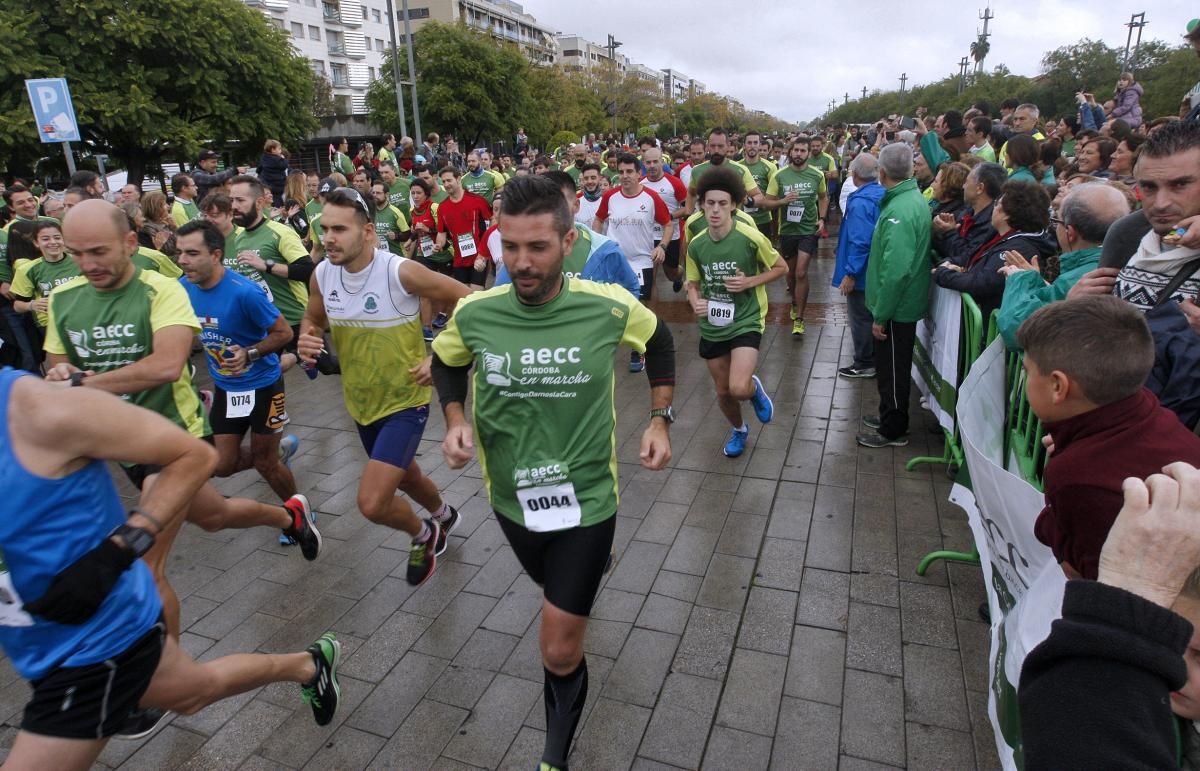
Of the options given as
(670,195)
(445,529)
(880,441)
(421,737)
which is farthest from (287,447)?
(670,195)

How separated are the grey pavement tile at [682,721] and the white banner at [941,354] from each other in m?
2.47

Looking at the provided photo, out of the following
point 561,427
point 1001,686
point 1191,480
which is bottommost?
point 1001,686

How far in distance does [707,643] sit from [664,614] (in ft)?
1.00

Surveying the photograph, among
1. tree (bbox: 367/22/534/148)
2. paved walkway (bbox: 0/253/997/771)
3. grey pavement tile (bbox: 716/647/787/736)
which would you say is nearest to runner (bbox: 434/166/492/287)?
paved walkway (bbox: 0/253/997/771)

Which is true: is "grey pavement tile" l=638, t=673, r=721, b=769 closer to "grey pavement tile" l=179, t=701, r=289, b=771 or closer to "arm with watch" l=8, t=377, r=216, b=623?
"grey pavement tile" l=179, t=701, r=289, b=771

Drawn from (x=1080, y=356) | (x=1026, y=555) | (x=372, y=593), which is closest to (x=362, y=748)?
(x=372, y=593)

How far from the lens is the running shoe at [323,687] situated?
9.76ft

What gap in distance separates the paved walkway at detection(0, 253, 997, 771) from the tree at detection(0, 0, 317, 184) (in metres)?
26.7

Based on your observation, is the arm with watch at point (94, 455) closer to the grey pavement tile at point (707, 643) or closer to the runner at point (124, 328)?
the runner at point (124, 328)

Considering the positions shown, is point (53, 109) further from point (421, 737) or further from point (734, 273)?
point (421, 737)

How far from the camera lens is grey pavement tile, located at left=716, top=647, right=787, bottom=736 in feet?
9.75

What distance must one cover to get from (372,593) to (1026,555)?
3217mm

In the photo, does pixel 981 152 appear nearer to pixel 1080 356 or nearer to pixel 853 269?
pixel 853 269

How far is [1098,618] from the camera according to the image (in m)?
1.15
